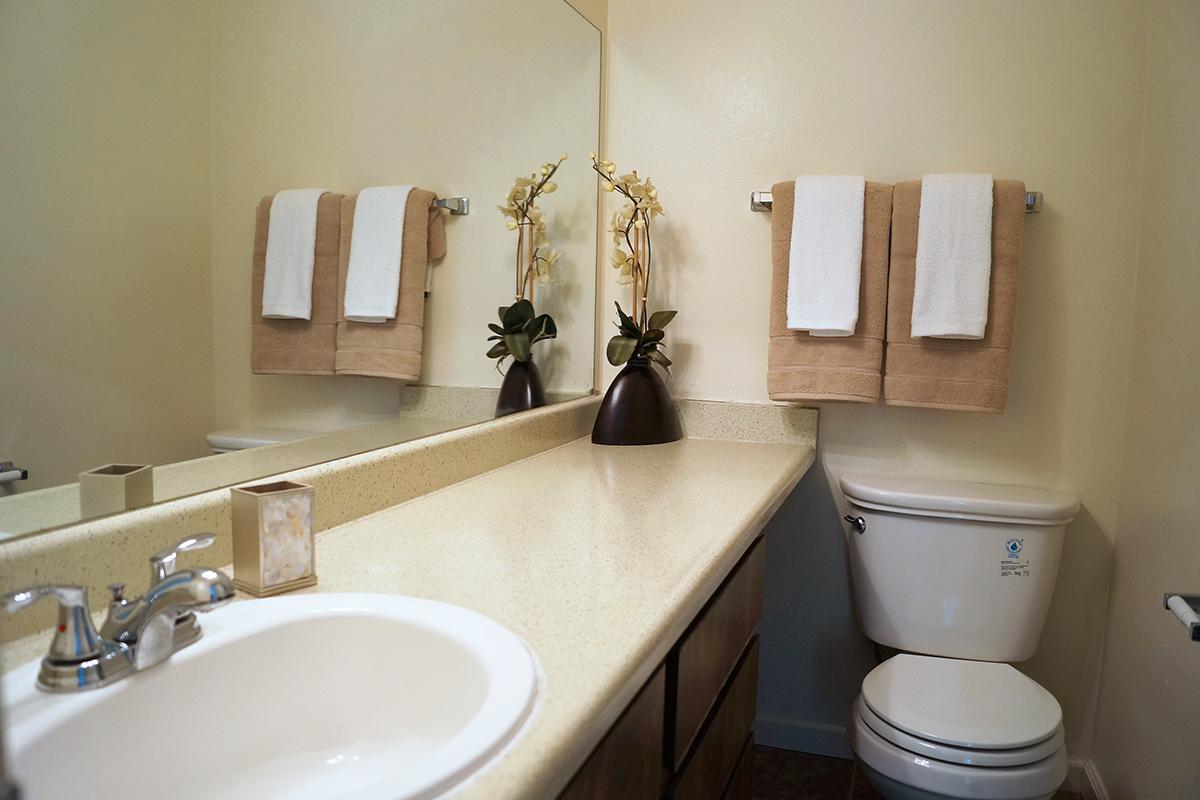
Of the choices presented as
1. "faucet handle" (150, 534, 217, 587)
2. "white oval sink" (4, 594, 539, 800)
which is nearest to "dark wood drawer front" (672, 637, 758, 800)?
"white oval sink" (4, 594, 539, 800)

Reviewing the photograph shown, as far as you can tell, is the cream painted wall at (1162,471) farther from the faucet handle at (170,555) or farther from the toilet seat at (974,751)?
the faucet handle at (170,555)

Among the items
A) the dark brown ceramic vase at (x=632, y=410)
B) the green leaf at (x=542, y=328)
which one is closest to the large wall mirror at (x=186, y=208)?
the green leaf at (x=542, y=328)

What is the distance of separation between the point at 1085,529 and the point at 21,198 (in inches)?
76.3

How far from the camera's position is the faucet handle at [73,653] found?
605 mm

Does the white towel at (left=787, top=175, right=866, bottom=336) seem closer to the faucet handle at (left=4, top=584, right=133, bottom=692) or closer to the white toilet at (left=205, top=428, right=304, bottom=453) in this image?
the white toilet at (left=205, top=428, right=304, bottom=453)

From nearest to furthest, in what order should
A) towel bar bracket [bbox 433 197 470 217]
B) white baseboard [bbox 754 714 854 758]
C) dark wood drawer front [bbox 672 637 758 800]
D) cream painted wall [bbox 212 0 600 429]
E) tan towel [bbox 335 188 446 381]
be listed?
1. cream painted wall [bbox 212 0 600 429]
2. dark wood drawer front [bbox 672 637 758 800]
3. tan towel [bbox 335 188 446 381]
4. towel bar bracket [bbox 433 197 470 217]
5. white baseboard [bbox 754 714 854 758]

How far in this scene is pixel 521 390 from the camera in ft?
5.62

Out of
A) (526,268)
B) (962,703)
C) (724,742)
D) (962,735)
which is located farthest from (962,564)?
(526,268)

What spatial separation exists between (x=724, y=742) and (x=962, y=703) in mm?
483

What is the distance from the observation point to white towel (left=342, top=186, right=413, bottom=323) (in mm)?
1198

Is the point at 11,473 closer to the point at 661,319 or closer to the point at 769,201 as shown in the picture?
the point at 661,319

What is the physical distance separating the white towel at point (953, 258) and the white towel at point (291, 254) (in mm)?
1184

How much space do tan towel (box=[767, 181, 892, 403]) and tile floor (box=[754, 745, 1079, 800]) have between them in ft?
2.90

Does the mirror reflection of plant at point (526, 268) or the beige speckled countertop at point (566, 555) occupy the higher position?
the mirror reflection of plant at point (526, 268)
